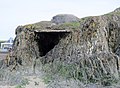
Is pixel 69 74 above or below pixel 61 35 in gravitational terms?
below

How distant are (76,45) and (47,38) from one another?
244cm

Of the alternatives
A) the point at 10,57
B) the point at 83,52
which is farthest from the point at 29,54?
the point at 83,52

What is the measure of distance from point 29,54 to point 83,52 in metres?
2.49

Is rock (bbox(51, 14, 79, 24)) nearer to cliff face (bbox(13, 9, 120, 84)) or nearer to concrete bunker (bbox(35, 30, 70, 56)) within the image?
concrete bunker (bbox(35, 30, 70, 56))

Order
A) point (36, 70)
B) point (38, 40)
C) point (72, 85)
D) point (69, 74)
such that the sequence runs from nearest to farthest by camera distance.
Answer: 1. point (72, 85)
2. point (69, 74)
3. point (36, 70)
4. point (38, 40)

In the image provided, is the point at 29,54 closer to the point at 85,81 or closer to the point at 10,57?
the point at 10,57

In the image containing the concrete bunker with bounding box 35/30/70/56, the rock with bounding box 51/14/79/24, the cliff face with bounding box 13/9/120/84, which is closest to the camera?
the cliff face with bounding box 13/9/120/84

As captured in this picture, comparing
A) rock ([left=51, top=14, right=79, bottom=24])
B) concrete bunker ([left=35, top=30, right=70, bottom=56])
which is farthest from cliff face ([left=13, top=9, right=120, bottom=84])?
rock ([left=51, top=14, right=79, bottom=24])

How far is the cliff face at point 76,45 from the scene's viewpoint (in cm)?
1217

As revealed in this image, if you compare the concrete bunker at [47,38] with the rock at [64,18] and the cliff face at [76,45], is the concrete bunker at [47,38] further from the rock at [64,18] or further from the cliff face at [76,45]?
the rock at [64,18]

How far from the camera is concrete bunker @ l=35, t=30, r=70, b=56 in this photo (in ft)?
47.9

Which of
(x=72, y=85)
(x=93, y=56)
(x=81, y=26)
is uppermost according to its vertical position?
(x=81, y=26)

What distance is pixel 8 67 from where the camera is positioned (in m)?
13.6

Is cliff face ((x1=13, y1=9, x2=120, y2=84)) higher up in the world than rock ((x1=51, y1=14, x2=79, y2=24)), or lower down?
lower down
